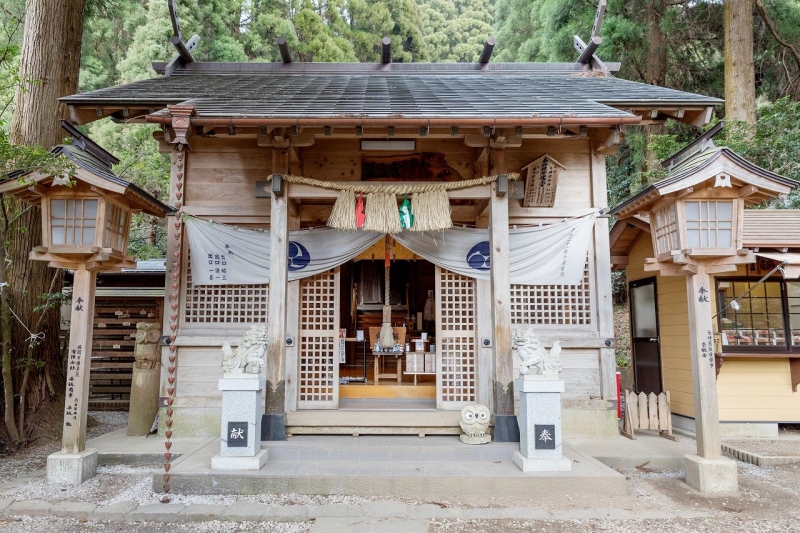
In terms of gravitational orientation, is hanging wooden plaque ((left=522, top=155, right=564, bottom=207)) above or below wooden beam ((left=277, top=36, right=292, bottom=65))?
below

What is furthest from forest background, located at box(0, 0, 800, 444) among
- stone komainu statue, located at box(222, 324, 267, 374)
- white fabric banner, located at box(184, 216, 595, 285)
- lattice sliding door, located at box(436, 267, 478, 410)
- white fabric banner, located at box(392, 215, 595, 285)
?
lattice sliding door, located at box(436, 267, 478, 410)

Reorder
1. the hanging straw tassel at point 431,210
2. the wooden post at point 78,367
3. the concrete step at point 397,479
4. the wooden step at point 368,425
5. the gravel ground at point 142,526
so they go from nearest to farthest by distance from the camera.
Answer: the gravel ground at point 142,526
the concrete step at point 397,479
the wooden post at point 78,367
the wooden step at point 368,425
the hanging straw tassel at point 431,210

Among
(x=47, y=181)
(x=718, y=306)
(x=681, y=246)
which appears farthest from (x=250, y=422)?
(x=718, y=306)

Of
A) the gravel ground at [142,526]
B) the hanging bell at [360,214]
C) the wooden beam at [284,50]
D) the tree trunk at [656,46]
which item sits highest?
the tree trunk at [656,46]

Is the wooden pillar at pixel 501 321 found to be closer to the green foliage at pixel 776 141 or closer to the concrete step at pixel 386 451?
the concrete step at pixel 386 451

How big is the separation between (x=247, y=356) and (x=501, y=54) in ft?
59.7

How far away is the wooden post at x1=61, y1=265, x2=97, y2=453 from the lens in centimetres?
536

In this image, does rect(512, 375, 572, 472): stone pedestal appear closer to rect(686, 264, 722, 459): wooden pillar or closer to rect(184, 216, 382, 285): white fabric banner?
rect(686, 264, 722, 459): wooden pillar

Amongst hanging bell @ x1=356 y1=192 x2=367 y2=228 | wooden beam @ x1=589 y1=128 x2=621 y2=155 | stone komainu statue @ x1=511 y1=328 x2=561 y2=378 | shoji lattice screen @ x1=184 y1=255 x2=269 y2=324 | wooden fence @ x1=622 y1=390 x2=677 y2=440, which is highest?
wooden beam @ x1=589 y1=128 x2=621 y2=155

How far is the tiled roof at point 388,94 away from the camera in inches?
226

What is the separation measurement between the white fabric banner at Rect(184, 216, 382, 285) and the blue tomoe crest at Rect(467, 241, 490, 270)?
1356 mm

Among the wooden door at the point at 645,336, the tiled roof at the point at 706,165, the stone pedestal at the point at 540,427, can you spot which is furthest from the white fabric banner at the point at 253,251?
the wooden door at the point at 645,336

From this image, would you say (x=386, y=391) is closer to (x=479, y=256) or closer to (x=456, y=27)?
(x=479, y=256)

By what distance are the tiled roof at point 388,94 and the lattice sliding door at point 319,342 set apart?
253 centimetres
